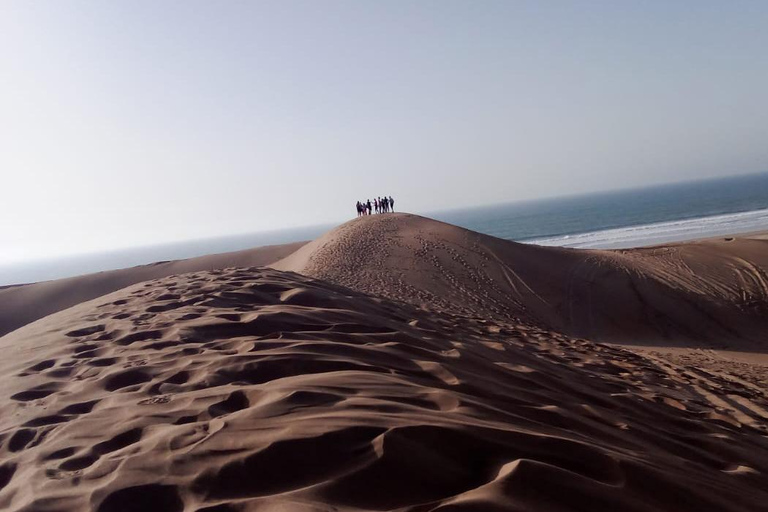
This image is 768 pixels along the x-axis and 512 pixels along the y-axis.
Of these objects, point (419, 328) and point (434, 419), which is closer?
point (434, 419)

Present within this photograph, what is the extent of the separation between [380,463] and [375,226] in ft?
60.1

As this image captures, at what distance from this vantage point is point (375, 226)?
20.5 m

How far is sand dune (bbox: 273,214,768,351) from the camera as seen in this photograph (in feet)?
43.9

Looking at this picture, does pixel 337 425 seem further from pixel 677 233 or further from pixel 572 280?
pixel 677 233

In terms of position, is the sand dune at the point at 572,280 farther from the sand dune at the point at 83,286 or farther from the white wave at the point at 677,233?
the white wave at the point at 677,233

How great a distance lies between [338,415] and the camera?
274 cm

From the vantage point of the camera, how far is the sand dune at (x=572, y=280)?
13.4m

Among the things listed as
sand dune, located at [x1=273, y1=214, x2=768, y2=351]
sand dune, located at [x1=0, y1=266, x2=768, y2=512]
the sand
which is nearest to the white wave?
sand dune, located at [x1=273, y1=214, x2=768, y2=351]

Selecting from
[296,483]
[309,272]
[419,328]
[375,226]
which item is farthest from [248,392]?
[375,226]

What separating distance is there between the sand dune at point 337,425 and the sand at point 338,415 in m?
0.01

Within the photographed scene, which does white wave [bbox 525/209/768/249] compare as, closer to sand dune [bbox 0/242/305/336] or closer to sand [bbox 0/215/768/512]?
sand dune [bbox 0/242/305/336]

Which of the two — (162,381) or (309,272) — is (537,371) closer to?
(162,381)

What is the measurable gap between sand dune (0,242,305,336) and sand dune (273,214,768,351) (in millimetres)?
11702

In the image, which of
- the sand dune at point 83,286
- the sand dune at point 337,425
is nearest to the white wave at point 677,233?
the sand dune at point 83,286
